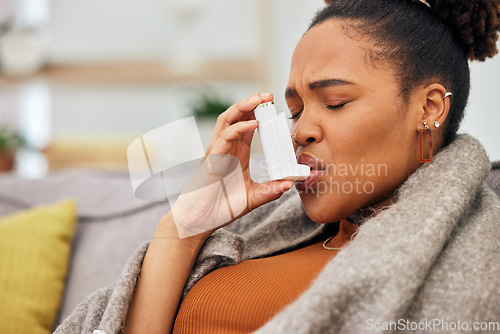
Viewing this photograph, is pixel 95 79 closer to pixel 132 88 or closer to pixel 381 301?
pixel 132 88

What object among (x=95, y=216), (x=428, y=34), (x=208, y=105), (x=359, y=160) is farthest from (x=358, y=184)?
(x=208, y=105)

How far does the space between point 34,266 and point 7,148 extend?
1111 mm

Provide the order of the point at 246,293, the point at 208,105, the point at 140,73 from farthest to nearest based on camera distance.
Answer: the point at 140,73
the point at 208,105
the point at 246,293

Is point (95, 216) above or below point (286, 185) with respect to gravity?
below

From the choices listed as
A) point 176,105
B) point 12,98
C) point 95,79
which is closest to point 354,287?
point 176,105

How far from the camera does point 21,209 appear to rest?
50.7 inches

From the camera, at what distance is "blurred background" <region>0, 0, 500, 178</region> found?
2596mm

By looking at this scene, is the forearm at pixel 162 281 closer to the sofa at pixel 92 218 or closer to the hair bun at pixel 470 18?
the sofa at pixel 92 218

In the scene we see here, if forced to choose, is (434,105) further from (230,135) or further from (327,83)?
(230,135)

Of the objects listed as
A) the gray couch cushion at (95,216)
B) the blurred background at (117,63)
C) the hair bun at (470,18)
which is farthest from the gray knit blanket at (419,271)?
the blurred background at (117,63)

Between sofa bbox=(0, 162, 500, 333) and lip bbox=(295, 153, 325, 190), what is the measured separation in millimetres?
117

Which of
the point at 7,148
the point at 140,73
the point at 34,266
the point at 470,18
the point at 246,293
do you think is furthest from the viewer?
the point at 140,73

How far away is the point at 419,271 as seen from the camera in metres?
0.52

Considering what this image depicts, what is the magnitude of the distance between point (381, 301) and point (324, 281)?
6 cm
